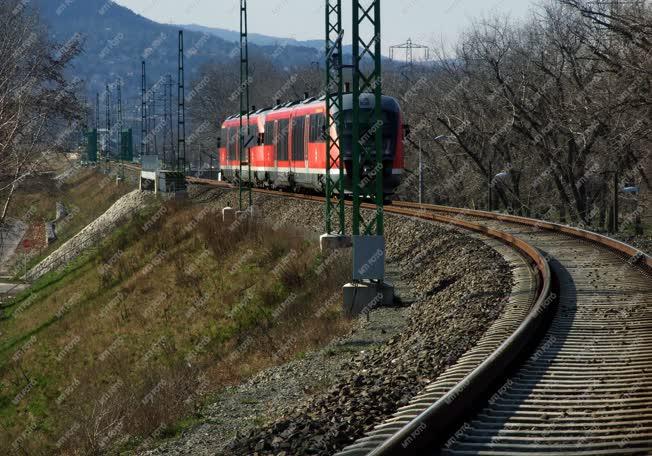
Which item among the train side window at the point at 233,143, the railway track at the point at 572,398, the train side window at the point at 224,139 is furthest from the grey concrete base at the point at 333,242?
the train side window at the point at 224,139

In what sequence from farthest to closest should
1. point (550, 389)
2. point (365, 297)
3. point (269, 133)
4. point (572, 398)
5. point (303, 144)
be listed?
1. point (269, 133)
2. point (303, 144)
3. point (365, 297)
4. point (550, 389)
5. point (572, 398)

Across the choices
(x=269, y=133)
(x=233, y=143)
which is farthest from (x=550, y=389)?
(x=233, y=143)

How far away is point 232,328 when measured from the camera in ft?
74.9

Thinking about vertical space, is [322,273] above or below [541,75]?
below

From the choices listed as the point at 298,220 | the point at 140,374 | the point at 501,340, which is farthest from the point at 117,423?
the point at 298,220

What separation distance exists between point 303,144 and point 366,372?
23736mm

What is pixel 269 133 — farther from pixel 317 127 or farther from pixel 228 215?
pixel 317 127

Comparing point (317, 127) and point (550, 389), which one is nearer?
point (550, 389)

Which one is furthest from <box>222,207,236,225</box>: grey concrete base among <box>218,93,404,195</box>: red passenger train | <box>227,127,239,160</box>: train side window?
<box>227,127,239,160</box>: train side window

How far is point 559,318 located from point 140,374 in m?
11.4

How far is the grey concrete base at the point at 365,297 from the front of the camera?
52.3 ft

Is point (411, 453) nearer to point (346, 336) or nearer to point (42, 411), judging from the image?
point (346, 336)

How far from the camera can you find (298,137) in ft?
112

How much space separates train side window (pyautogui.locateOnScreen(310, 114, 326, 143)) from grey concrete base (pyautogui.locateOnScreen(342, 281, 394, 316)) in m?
14.7
